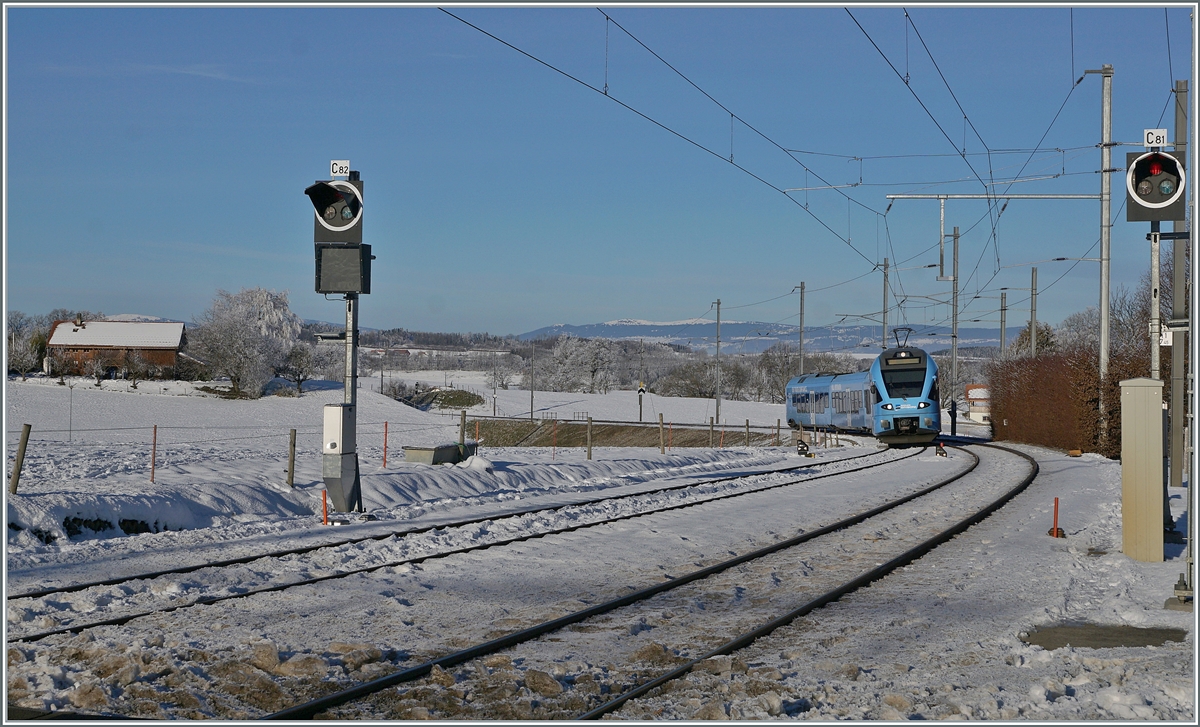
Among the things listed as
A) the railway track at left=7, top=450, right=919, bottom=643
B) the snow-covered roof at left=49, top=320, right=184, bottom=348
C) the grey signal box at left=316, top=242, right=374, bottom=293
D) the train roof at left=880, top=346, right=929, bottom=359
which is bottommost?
the railway track at left=7, top=450, right=919, bottom=643

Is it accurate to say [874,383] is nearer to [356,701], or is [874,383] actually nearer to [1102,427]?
[1102,427]

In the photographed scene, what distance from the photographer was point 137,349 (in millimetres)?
106000

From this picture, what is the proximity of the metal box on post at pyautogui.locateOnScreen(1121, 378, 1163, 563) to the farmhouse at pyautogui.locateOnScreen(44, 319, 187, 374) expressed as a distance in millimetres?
97615

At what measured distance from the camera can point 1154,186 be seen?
10.8m

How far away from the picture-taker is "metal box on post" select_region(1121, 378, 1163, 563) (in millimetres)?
12609

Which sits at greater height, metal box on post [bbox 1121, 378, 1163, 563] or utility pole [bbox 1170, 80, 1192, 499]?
utility pole [bbox 1170, 80, 1192, 499]

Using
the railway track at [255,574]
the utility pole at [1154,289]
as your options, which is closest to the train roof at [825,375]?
the utility pole at [1154,289]

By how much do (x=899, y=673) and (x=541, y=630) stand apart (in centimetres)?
302

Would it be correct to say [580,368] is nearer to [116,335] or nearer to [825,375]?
[116,335]

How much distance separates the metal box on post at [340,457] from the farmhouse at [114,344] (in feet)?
291

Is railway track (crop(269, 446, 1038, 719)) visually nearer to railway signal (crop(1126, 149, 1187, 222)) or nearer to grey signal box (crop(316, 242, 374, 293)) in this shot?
railway signal (crop(1126, 149, 1187, 222))

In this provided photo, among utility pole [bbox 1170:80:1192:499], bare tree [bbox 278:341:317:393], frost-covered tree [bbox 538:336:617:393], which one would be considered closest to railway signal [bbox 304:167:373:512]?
utility pole [bbox 1170:80:1192:499]

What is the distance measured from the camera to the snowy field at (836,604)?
24.1 feet

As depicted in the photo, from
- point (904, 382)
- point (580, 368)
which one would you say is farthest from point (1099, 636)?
point (580, 368)
